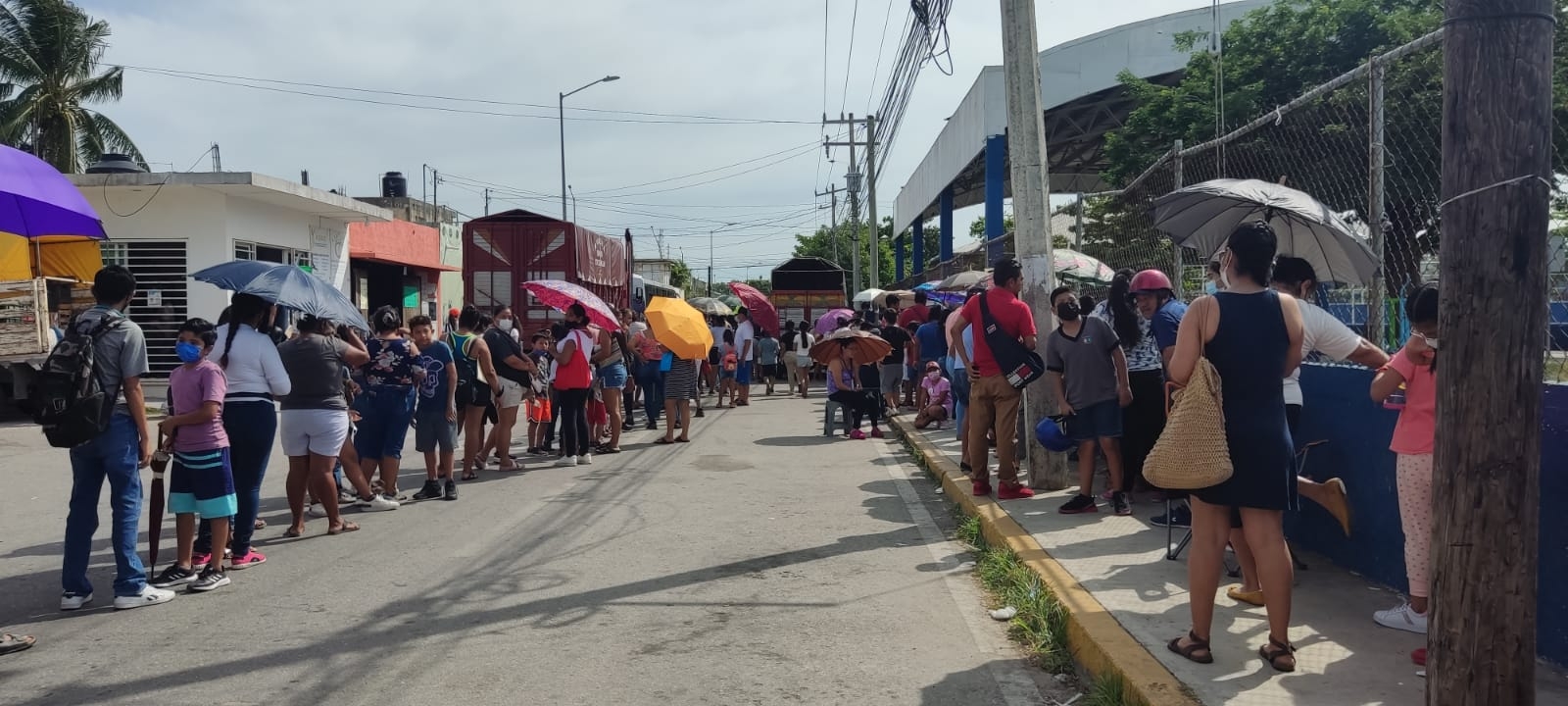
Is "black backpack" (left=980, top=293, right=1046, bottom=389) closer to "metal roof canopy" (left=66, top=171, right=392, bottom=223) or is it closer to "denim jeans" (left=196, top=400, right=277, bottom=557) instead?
"denim jeans" (left=196, top=400, right=277, bottom=557)

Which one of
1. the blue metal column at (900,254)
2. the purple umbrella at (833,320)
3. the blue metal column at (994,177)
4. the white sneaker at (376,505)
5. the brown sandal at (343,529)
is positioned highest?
the blue metal column at (900,254)

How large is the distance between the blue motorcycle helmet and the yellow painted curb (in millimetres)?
712

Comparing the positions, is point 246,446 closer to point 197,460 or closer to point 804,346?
point 197,460

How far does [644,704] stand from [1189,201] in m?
4.59

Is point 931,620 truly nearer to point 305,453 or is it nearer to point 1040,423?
point 1040,423

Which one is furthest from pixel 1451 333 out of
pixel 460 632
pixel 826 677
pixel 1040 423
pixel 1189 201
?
pixel 1040 423

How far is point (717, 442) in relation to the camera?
1376cm

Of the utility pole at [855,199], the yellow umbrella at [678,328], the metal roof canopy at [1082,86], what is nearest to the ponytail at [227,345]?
the yellow umbrella at [678,328]

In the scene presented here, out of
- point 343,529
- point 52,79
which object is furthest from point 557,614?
point 52,79

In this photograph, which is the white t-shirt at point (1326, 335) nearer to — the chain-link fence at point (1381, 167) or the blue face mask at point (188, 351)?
the chain-link fence at point (1381, 167)

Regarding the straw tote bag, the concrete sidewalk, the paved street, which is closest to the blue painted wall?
the concrete sidewalk

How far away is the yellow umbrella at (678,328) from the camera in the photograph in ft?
40.9

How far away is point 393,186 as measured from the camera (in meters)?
46.9

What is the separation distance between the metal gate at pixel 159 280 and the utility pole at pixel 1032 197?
757 inches
